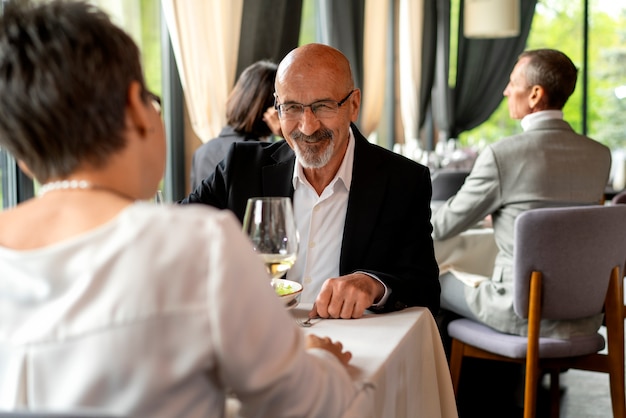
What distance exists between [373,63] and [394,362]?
6374 mm

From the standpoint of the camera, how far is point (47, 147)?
0.99 m

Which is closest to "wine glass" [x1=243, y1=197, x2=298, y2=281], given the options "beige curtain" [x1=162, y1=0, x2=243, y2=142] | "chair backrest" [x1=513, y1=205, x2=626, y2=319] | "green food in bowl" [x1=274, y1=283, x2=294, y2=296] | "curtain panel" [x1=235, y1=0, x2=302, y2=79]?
"green food in bowl" [x1=274, y1=283, x2=294, y2=296]

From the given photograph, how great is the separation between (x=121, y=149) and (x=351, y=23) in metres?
5.89

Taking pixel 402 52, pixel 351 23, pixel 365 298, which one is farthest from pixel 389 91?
pixel 365 298

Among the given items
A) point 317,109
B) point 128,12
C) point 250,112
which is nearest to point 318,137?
point 317,109

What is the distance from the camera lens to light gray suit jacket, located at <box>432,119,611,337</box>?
10.2ft

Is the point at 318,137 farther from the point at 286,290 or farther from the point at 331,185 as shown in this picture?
the point at 286,290

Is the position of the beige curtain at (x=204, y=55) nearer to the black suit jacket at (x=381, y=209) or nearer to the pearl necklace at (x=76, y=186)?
the black suit jacket at (x=381, y=209)

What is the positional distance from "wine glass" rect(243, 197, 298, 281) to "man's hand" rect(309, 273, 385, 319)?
0.32 metres

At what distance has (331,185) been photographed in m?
Result: 2.25

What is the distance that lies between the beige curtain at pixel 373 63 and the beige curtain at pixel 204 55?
139 inches

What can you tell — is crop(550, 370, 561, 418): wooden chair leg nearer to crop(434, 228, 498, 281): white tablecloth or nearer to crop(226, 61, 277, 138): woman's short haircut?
crop(434, 228, 498, 281): white tablecloth

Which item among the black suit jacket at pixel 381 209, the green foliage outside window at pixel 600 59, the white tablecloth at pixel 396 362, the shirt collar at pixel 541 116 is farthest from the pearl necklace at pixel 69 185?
the green foliage outside window at pixel 600 59

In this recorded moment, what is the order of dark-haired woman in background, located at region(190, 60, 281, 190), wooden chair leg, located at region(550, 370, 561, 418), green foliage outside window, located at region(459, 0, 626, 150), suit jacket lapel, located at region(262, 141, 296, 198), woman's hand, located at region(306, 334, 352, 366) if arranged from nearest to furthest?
woman's hand, located at region(306, 334, 352, 366)
suit jacket lapel, located at region(262, 141, 296, 198)
wooden chair leg, located at region(550, 370, 561, 418)
dark-haired woman in background, located at region(190, 60, 281, 190)
green foliage outside window, located at region(459, 0, 626, 150)
